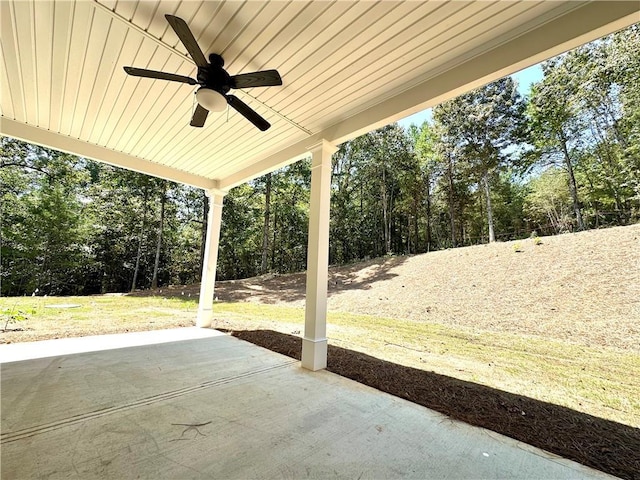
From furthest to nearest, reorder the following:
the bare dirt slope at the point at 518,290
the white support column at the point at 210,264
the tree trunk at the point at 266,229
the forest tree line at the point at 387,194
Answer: the tree trunk at the point at 266,229 → the forest tree line at the point at 387,194 → the white support column at the point at 210,264 → the bare dirt slope at the point at 518,290

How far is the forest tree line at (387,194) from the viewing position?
8.84 m

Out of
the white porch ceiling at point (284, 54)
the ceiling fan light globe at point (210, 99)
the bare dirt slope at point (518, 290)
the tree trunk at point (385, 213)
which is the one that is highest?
the tree trunk at point (385, 213)

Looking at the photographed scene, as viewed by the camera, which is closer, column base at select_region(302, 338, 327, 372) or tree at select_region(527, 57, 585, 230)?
column base at select_region(302, 338, 327, 372)

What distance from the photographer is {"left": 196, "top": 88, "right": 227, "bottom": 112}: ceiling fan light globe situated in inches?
72.9

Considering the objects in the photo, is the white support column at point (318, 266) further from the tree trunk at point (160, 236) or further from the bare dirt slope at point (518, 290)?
the tree trunk at point (160, 236)

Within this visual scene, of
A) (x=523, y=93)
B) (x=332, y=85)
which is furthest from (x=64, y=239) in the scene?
(x=523, y=93)

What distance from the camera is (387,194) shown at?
1411 centimetres

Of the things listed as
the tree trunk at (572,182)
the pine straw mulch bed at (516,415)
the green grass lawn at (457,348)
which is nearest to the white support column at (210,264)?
the green grass lawn at (457,348)

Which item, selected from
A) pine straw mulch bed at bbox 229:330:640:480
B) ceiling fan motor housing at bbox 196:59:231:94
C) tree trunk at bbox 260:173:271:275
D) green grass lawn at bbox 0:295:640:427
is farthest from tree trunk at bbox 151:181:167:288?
ceiling fan motor housing at bbox 196:59:231:94

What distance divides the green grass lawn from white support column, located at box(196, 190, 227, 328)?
0.40 m

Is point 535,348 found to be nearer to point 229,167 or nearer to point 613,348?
point 613,348

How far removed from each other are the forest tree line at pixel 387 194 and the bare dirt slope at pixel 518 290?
10.1ft

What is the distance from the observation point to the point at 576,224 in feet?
34.5

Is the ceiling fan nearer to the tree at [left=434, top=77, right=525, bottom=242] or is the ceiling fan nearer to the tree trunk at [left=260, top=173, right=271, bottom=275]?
the tree trunk at [left=260, top=173, right=271, bottom=275]
